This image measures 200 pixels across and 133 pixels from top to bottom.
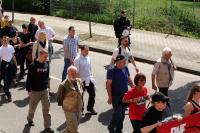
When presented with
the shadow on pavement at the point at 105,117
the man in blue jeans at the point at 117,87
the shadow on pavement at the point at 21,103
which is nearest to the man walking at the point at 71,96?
the man in blue jeans at the point at 117,87

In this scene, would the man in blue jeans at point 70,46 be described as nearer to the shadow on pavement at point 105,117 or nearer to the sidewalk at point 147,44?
the shadow on pavement at point 105,117

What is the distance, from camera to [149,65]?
55.6 feet

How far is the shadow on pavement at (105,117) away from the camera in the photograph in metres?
11.0

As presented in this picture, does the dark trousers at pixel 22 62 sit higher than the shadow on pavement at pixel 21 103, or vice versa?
the dark trousers at pixel 22 62

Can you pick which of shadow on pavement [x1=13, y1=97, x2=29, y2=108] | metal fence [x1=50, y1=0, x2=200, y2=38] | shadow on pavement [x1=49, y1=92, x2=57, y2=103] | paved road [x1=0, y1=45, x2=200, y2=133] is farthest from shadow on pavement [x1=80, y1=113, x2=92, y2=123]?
metal fence [x1=50, y1=0, x2=200, y2=38]

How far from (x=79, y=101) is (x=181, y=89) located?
5.39 meters

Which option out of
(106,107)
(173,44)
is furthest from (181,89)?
(173,44)

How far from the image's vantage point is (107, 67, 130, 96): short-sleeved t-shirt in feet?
31.1

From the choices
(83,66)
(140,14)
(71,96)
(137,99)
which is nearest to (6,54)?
(83,66)

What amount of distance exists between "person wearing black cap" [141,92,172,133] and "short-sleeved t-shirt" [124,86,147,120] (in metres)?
1.59

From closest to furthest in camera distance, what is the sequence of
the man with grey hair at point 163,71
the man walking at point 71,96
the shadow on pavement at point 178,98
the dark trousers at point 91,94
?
1. the man walking at point 71,96
2. the man with grey hair at point 163,71
3. the dark trousers at point 91,94
4. the shadow on pavement at point 178,98

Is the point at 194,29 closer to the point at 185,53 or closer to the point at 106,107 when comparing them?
the point at 185,53

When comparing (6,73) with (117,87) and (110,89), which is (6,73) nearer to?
(110,89)

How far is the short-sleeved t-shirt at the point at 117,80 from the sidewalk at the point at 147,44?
21.9 feet
